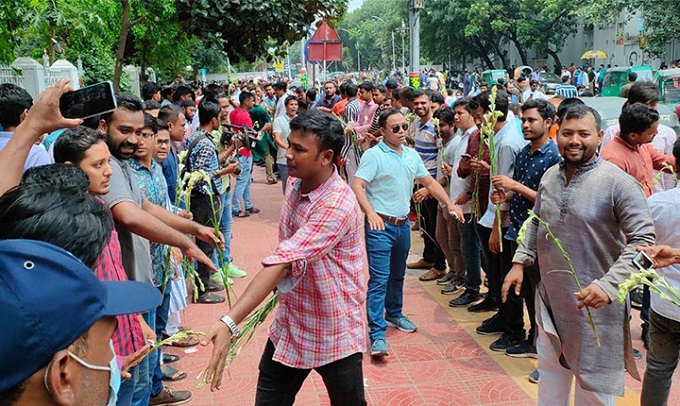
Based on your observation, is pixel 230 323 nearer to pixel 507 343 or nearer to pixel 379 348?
pixel 379 348

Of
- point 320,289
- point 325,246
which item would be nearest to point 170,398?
point 320,289

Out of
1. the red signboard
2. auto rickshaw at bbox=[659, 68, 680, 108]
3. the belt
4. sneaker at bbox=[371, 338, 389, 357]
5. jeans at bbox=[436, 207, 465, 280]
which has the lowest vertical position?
sneaker at bbox=[371, 338, 389, 357]

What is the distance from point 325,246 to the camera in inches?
107

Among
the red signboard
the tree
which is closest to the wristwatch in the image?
the tree

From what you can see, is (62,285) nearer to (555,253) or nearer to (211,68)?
(555,253)

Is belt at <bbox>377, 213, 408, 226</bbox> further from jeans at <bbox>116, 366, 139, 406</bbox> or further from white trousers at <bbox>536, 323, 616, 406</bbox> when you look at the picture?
jeans at <bbox>116, 366, 139, 406</bbox>

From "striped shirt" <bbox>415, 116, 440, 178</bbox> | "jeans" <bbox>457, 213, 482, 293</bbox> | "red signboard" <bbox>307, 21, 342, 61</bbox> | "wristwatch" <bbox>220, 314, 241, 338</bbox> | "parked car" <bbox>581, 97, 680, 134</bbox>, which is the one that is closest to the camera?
"wristwatch" <bbox>220, 314, 241, 338</bbox>

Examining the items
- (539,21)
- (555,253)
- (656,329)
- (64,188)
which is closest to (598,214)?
(555,253)

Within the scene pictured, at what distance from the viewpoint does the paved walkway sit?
423 centimetres

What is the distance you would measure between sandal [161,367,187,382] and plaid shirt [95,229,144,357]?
1.85 m

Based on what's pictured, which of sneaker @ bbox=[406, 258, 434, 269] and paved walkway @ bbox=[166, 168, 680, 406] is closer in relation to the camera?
paved walkway @ bbox=[166, 168, 680, 406]

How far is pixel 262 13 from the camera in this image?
759 centimetres

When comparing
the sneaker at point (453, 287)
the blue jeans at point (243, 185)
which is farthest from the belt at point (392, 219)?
the blue jeans at point (243, 185)

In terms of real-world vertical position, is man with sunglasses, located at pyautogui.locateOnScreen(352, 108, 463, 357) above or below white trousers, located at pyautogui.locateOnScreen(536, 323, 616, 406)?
above
